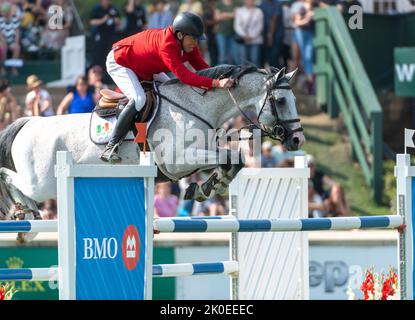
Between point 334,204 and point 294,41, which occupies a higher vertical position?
point 294,41

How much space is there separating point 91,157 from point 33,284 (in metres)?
2.87

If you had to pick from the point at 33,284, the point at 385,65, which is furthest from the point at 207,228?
the point at 385,65

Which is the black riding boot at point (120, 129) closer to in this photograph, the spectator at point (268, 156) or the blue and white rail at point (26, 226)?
the blue and white rail at point (26, 226)

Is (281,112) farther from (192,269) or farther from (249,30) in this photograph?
(249,30)

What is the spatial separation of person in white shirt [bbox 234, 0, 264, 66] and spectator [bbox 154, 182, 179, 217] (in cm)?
277

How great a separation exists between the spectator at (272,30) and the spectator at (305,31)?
9.3 inches

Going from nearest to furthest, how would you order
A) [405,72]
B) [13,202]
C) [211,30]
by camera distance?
[13,202] < [405,72] < [211,30]

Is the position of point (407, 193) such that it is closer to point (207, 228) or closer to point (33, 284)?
point (207, 228)

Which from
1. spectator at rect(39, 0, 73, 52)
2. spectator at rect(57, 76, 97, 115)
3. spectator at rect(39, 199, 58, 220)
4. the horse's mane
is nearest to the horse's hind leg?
the horse's mane

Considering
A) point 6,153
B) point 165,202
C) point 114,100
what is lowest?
point 165,202

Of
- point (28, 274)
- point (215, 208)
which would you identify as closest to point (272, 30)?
point (215, 208)

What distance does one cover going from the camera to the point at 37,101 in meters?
12.8

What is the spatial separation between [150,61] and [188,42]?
1.12 ft

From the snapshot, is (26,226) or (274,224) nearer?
(26,226)
